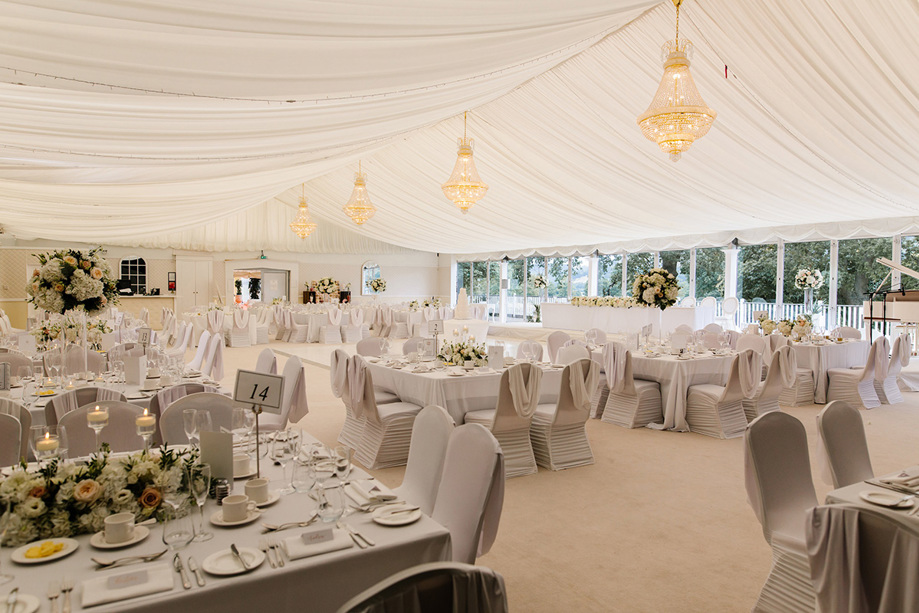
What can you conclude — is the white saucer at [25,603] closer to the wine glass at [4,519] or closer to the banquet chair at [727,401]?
the wine glass at [4,519]

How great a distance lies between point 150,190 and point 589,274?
13774 millimetres

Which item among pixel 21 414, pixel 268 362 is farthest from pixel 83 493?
pixel 268 362

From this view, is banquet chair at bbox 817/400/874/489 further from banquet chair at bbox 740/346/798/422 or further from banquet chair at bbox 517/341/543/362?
banquet chair at bbox 517/341/543/362

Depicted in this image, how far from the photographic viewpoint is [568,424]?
17.3 ft

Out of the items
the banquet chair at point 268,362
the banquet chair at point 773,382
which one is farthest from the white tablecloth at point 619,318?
the banquet chair at point 268,362

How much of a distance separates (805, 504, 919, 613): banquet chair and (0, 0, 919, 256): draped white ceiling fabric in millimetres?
2794

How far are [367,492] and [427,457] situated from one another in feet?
2.13

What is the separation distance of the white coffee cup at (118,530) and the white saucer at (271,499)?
43 cm

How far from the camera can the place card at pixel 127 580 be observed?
166 centimetres

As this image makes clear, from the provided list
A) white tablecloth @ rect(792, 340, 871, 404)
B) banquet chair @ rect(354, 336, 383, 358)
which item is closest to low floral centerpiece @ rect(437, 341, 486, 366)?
banquet chair @ rect(354, 336, 383, 358)

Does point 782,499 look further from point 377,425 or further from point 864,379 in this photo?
point 864,379

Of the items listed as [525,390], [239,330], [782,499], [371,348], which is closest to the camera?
[782,499]

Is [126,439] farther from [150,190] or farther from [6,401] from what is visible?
[150,190]

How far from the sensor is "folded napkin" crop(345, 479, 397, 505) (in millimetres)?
2311
